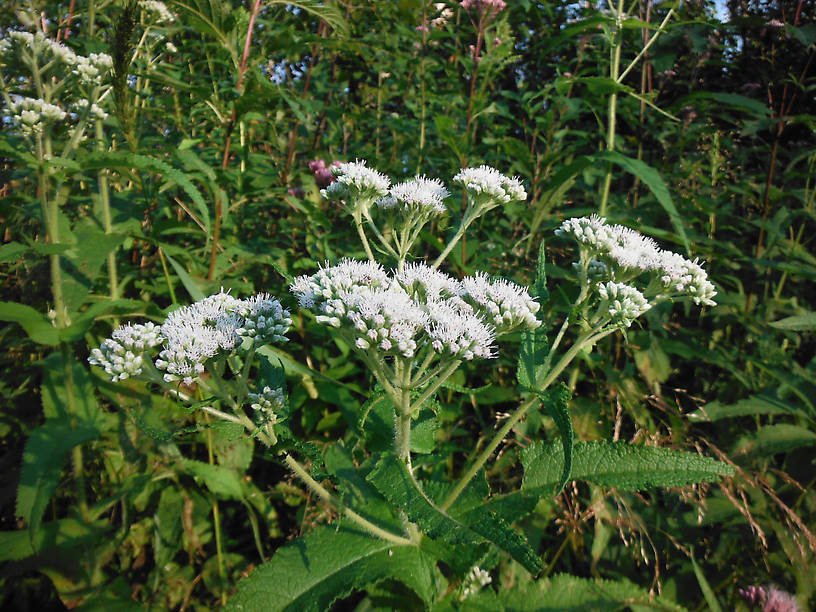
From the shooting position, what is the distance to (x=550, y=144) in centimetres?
346

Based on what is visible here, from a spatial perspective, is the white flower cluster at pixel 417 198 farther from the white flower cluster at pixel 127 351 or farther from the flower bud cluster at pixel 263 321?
the white flower cluster at pixel 127 351

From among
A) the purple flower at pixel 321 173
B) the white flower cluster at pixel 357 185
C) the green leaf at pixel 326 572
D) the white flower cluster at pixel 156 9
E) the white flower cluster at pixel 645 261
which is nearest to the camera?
the green leaf at pixel 326 572

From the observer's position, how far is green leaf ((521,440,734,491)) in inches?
63.4

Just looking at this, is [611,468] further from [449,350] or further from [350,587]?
[350,587]

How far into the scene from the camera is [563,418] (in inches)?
52.8

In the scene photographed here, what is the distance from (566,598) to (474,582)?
455 millimetres

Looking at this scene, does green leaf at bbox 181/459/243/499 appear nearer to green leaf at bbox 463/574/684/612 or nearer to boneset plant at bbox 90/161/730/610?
boneset plant at bbox 90/161/730/610

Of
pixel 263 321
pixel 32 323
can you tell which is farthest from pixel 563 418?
pixel 32 323

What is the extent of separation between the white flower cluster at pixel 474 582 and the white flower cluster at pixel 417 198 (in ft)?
4.81

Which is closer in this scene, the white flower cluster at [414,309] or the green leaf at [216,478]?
the white flower cluster at [414,309]

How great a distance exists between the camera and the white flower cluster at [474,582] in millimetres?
1959

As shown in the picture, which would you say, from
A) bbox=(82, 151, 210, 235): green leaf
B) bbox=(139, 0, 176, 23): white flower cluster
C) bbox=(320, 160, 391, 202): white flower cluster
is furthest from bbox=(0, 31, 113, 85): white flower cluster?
bbox=(320, 160, 391, 202): white flower cluster

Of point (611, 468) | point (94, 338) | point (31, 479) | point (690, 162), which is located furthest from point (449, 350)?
point (690, 162)

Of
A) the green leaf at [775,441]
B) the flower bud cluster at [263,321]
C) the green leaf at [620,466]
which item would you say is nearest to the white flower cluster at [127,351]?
the flower bud cluster at [263,321]
